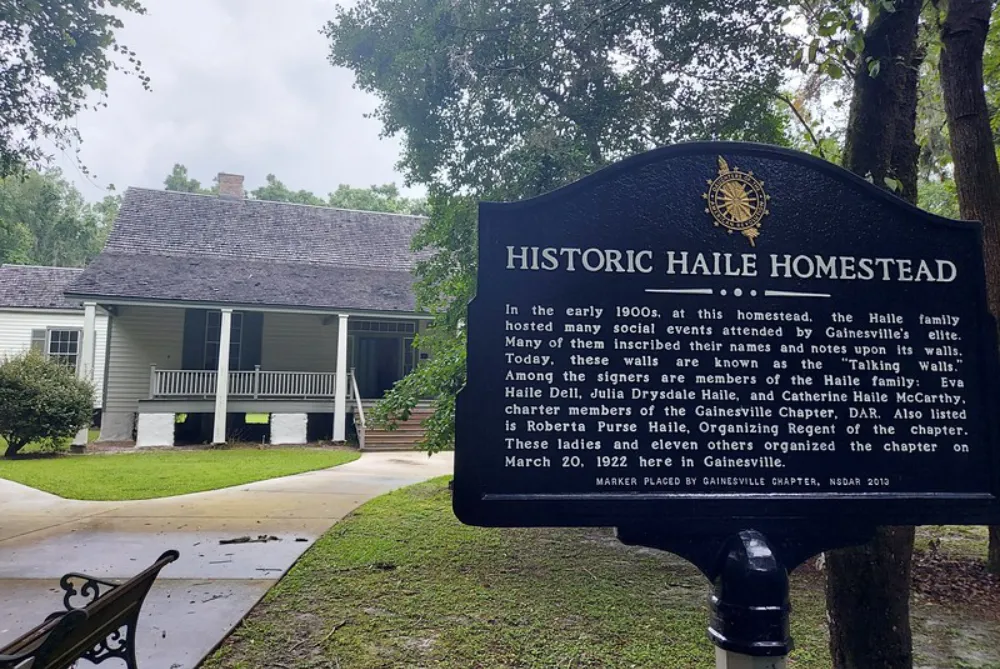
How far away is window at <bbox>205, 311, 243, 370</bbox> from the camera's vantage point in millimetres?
17766

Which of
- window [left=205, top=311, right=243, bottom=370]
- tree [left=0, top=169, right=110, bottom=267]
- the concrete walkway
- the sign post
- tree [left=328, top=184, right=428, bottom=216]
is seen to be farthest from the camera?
tree [left=328, top=184, right=428, bottom=216]

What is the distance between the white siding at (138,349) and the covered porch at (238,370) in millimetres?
24

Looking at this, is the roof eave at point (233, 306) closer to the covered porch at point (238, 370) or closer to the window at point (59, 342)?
the covered porch at point (238, 370)

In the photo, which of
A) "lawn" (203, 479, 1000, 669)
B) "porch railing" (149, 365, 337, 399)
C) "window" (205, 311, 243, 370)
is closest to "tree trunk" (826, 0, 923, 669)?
"lawn" (203, 479, 1000, 669)

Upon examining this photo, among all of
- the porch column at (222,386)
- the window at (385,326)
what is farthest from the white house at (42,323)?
the window at (385,326)

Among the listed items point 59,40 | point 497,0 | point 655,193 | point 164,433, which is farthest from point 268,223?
point 655,193

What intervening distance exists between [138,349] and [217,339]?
6.68 ft

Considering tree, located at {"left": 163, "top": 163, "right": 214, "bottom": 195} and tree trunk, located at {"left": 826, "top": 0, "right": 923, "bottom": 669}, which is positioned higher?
tree, located at {"left": 163, "top": 163, "right": 214, "bottom": 195}

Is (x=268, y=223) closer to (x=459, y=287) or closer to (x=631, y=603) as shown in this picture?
(x=459, y=287)

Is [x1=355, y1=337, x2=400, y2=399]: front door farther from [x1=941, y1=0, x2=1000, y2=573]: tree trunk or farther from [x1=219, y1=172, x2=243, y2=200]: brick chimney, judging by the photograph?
[x1=941, y1=0, x2=1000, y2=573]: tree trunk

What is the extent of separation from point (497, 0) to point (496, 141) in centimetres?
145

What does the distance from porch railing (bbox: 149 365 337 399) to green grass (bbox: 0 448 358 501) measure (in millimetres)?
1896

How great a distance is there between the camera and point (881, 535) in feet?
8.56

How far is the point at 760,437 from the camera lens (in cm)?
198
